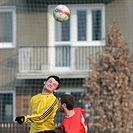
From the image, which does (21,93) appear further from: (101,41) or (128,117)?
(128,117)

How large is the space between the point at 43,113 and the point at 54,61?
9664 mm

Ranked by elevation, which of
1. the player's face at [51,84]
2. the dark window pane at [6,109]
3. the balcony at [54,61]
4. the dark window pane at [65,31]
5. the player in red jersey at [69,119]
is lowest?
the dark window pane at [6,109]

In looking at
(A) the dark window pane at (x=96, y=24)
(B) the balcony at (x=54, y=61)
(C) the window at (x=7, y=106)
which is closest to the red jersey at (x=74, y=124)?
(B) the balcony at (x=54, y=61)

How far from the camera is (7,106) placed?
16812 millimetres

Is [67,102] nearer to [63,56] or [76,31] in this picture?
[63,56]

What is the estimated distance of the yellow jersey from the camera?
7277 millimetres

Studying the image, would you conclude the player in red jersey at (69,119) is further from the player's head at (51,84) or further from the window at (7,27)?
the window at (7,27)

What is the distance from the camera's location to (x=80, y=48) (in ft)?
55.4

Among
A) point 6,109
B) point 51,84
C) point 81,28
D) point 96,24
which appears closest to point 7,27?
point 81,28

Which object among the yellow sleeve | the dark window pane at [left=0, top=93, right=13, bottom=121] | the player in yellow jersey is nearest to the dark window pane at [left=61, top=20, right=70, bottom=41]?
the dark window pane at [left=0, top=93, right=13, bottom=121]

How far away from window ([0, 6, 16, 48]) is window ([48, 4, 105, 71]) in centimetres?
100

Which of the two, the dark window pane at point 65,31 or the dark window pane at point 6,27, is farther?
the dark window pane at point 65,31

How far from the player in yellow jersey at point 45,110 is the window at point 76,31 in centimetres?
938

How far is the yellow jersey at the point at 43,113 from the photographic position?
7277 millimetres
